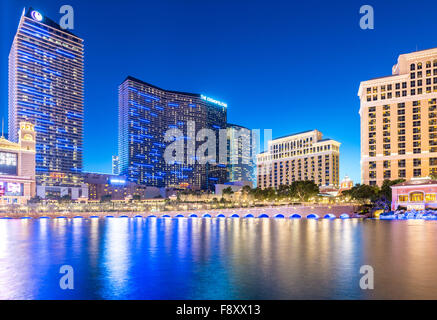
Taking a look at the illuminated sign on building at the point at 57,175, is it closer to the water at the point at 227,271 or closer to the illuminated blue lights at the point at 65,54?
the illuminated blue lights at the point at 65,54

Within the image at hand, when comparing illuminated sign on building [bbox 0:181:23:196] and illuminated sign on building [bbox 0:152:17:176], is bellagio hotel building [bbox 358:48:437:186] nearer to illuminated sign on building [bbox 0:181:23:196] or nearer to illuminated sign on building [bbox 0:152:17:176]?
illuminated sign on building [bbox 0:181:23:196]

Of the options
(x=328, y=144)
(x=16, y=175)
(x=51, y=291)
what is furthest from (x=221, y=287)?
(x=328, y=144)

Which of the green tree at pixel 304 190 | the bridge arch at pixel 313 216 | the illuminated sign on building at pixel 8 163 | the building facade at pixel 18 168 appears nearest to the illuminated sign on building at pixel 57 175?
the building facade at pixel 18 168

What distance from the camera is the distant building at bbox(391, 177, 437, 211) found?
77.9 metres

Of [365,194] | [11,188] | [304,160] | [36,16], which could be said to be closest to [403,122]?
[365,194]

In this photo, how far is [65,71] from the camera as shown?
194 m

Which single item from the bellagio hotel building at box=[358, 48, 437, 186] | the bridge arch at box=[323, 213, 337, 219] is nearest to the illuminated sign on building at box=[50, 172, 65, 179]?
the bridge arch at box=[323, 213, 337, 219]

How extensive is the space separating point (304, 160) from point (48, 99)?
14557 centimetres

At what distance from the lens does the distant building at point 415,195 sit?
77938mm

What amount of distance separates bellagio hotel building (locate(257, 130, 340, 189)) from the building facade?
4621 inches

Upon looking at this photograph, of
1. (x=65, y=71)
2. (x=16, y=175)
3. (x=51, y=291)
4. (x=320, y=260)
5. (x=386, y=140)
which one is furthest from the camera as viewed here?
(x=65, y=71)
